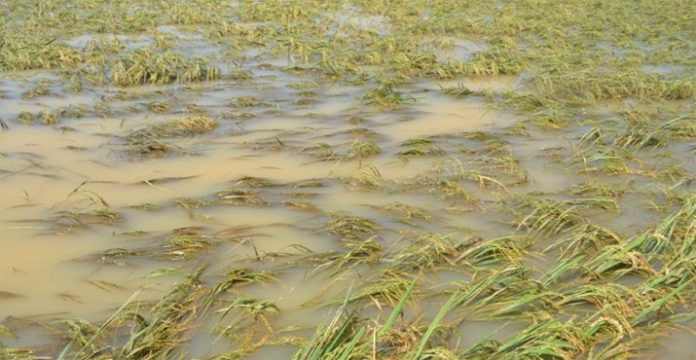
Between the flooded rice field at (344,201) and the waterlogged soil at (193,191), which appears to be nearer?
the flooded rice field at (344,201)

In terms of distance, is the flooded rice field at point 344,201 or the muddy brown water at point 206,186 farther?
the muddy brown water at point 206,186

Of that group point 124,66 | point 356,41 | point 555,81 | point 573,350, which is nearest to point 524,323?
point 573,350

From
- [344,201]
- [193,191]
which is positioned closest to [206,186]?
[193,191]

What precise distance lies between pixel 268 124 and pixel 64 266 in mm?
2685

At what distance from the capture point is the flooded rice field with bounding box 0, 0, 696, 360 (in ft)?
9.21

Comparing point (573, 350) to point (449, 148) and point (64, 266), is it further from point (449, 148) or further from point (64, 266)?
point (449, 148)

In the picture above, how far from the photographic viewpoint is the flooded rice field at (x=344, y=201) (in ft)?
9.21

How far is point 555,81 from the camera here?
7074mm

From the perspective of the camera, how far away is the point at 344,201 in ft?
13.9

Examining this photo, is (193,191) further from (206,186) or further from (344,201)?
(344,201)

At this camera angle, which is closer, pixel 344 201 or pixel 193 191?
pixel 344 201

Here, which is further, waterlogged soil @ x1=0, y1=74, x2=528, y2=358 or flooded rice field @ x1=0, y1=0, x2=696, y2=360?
waterlogged soil @ x1=0, y1=74, x2=528, y2=358

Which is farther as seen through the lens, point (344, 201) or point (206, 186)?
point (206, 186)

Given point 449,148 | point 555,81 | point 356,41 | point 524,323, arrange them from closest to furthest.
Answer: point 524,323 < point 449,148 < point 555,81 < point 356,41
